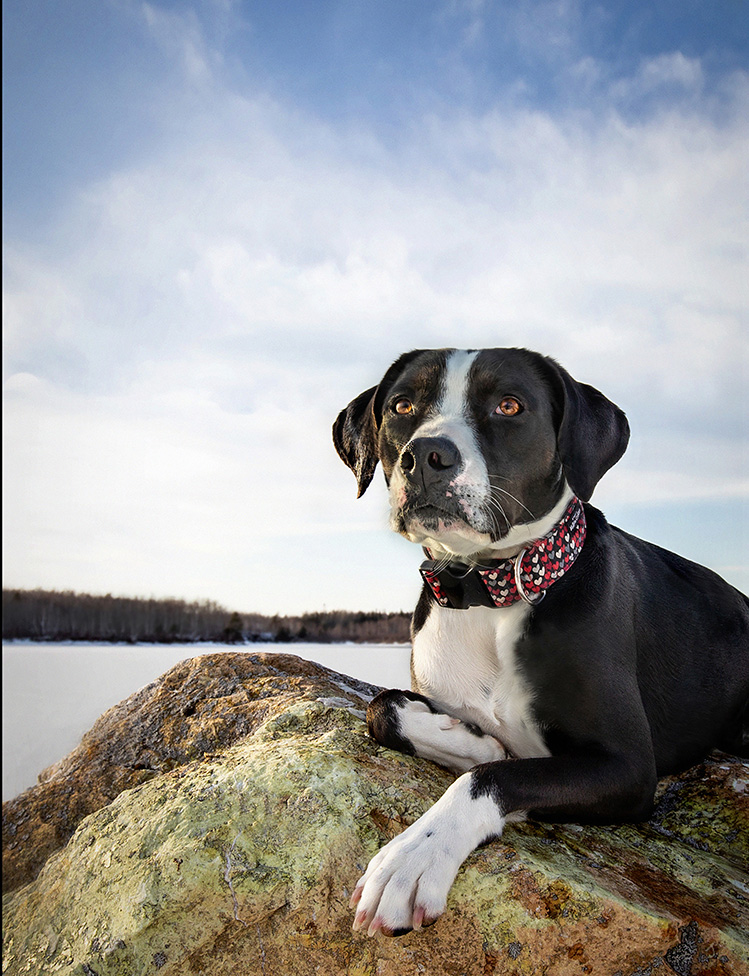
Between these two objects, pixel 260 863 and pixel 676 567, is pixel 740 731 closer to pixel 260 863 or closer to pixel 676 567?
pixel 676 567

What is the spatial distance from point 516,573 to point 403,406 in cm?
85

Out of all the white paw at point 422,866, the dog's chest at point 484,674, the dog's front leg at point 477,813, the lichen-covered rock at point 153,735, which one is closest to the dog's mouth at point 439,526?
the dog's chest at point 484,674

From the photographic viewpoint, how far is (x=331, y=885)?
2.35m

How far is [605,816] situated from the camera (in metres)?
2.67

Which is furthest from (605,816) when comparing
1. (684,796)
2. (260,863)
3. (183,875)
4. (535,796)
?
(183,875)

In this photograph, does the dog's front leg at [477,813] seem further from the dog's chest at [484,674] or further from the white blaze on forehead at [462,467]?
the white blaze on forehead at [462,467]

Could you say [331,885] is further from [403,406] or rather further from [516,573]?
[403,406]

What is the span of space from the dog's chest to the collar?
0.22 ft

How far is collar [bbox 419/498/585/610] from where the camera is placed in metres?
2.98

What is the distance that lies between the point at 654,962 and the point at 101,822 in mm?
1907

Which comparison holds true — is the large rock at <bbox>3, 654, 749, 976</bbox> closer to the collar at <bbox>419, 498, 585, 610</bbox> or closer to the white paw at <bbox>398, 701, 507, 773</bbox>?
the white paw at <bbox>398, 701, 507, 773</bbox>

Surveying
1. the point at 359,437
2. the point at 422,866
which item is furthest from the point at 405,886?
the point at 359,437

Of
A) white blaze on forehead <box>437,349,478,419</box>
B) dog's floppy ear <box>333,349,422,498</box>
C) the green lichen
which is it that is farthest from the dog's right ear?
the green lichen

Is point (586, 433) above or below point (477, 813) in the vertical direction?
above
